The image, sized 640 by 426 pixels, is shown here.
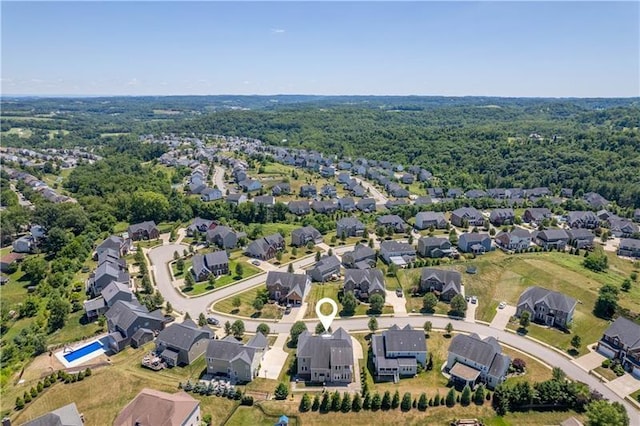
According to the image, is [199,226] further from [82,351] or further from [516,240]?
[516,240]

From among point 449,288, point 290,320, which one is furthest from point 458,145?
point 290,320

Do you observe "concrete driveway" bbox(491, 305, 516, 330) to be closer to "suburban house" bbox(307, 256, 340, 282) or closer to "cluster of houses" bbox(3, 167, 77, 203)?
"suburban house" bbox(307, 256, 340, 282)

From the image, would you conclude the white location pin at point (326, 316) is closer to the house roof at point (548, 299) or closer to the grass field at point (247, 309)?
the grass field at point (247, 309)

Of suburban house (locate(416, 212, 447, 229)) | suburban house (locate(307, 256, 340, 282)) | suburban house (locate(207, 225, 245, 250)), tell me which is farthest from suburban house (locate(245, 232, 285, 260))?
suburban house (locate(416, 212, 447, 229))

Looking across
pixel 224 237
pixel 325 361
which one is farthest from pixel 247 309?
pixel 224 237

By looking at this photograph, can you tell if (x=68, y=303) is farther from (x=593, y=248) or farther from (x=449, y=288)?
(x=593, y=248)

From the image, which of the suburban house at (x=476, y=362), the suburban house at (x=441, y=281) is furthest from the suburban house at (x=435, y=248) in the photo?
the suburban house at (x=476, y=362)
